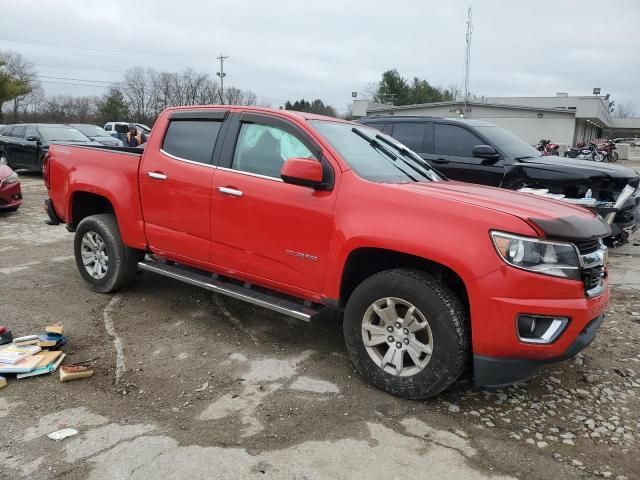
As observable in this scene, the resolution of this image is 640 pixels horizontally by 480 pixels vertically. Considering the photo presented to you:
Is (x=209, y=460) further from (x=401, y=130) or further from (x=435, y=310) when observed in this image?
(x=401, y=130)

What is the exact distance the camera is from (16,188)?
968 centimetres

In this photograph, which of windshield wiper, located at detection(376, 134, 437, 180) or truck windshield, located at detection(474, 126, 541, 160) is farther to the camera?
truck windshield, located at detection(474, 126, 541, 160)

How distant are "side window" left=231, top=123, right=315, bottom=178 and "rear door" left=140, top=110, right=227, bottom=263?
264mm

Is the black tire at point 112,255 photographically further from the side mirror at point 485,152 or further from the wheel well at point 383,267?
the side mirror at point 485,152

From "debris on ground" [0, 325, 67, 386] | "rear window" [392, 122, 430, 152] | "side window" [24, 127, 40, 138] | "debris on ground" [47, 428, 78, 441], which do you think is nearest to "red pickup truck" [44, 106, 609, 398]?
"debris on ground" [0, 325, 67, 386]

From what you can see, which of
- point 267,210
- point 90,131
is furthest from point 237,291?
point 90,131

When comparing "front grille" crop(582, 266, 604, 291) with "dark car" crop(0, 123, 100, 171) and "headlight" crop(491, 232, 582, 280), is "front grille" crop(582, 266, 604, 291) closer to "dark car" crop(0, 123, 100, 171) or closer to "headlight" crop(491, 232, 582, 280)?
"headlight" crop(491, 232, 582, 280)

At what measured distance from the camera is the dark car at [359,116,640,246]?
23.0 ft

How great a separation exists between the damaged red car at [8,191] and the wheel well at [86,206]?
15.7ft

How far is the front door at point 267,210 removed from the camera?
367cm

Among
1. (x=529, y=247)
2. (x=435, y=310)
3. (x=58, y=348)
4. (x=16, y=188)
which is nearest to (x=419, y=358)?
(x=435, y=310)

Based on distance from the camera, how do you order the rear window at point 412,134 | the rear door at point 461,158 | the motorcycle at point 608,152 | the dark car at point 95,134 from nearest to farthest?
the rear door at point 461,158 → the rear window at point 412,134 → the dark car at point 95,134 → the motorcycle at point 608,152

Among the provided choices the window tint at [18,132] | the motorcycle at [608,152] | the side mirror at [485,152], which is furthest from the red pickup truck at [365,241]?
the motorcycle at [608,152]

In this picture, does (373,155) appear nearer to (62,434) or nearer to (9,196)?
(62,434)
